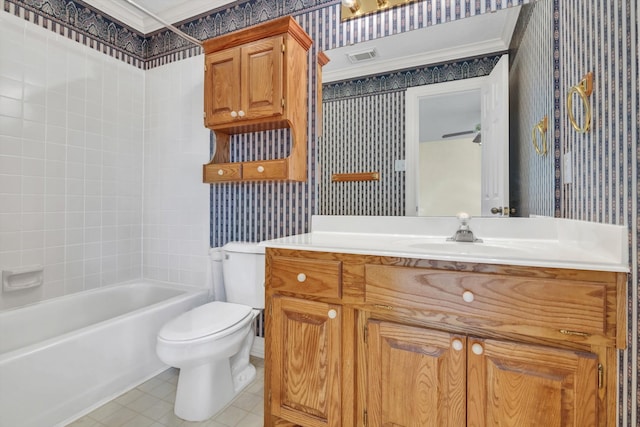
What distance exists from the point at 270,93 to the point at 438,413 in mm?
1646

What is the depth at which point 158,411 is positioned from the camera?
1.58 metres

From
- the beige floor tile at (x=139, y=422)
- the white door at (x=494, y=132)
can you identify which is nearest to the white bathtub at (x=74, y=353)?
the beige floor tile at (x=139, y=422)

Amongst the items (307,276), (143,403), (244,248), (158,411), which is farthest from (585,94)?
(143,403)

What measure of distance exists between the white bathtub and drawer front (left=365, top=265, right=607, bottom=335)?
1.41 m

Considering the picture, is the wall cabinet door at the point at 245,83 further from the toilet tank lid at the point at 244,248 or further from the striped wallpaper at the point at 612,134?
the striped wallpaper at the point at 612,134

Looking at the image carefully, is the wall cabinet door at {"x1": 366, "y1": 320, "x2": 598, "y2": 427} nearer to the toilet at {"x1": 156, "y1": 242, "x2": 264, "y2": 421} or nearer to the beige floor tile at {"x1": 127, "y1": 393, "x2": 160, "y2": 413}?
the toilet at {"x1": 156, "y1": 242, "x2": 264, "y2": 421}

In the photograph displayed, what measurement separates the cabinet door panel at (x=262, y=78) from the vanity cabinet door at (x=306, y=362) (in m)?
1.06

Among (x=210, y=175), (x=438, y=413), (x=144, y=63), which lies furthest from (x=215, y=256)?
(x=144, y=63)

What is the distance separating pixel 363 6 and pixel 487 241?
1.41 metres

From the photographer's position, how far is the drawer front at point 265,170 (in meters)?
1.78

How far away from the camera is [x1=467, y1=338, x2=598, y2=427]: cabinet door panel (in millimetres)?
877

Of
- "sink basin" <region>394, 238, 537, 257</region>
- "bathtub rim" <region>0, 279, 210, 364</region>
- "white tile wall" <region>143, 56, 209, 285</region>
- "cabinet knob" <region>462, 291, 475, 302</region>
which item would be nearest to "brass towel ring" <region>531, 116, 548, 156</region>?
"sink basin" <region>394, 238, 537, 257</region>

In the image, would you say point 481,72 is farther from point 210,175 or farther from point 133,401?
point 133,401

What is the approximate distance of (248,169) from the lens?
6.21 feet
